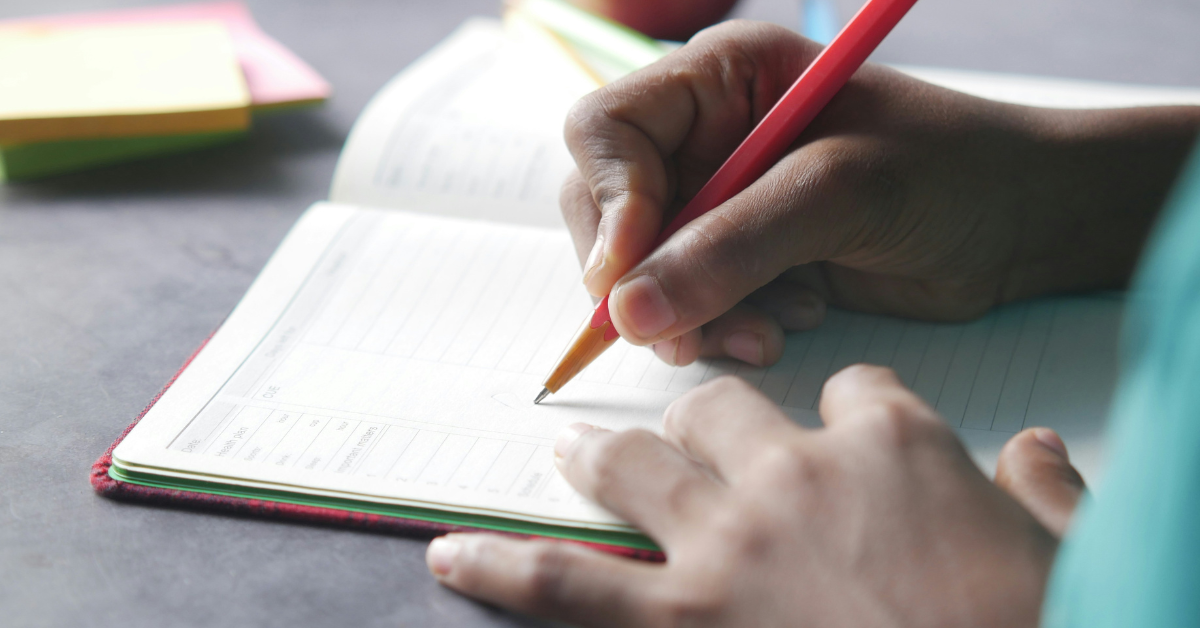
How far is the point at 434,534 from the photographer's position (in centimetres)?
44

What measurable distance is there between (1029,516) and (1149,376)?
0.14 meters

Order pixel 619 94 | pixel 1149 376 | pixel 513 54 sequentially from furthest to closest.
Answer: pixel 513 54 → pixel 619 94 → pixel 1149 376

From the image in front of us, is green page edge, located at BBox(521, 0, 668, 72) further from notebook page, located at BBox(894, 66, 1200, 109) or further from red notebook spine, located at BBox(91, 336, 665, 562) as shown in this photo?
red notebook spine, located at BBox(91, 336, 665, 562)

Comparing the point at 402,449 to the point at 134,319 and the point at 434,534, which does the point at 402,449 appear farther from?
the point at 134,319

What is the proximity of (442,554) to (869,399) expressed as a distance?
0.70ft

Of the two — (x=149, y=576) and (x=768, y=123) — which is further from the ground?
(x=768, y=123)

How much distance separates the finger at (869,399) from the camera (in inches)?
16.0

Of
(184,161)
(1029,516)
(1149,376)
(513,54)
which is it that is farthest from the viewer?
(513,54)

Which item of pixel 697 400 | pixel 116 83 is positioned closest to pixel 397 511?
pixel 697 400

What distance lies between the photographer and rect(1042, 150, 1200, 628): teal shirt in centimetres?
24

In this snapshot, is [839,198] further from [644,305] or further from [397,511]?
[397,511]

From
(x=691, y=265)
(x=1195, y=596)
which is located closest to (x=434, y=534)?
(x=691, y=265)

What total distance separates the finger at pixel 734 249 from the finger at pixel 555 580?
6.3 inches

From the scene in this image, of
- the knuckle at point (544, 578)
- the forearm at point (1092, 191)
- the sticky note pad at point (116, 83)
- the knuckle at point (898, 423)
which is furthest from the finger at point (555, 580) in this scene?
the sticky note pad at point (116, 83)
